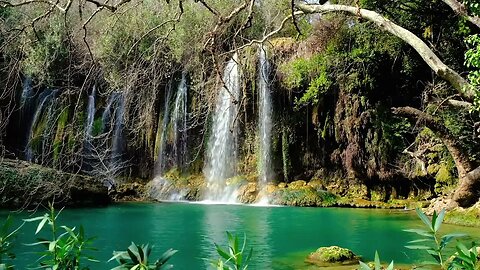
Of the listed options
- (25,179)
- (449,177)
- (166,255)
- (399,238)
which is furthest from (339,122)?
(166,255)

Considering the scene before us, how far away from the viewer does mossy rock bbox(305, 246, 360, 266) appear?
6827 millimetres

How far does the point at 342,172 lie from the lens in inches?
674

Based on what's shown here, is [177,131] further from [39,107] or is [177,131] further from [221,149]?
[39,107]

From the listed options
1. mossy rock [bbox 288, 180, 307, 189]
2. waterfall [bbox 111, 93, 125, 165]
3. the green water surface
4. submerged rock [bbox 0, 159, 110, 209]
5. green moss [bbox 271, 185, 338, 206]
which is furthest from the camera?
waterfall [bbox 111, 93, 125, 165]

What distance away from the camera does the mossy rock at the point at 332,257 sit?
683 centimetres

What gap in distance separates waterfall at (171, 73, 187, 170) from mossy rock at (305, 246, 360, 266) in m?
12.4

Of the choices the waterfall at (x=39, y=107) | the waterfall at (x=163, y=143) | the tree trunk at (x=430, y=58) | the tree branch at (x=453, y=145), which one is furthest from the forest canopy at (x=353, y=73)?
the tree trunk at (x=430, y=58)

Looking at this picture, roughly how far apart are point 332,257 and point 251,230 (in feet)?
11.4

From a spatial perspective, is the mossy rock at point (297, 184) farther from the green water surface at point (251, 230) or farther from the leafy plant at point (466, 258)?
the leafy plant at point (466, 258)

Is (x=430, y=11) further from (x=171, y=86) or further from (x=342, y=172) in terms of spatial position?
(x=171, y=86)

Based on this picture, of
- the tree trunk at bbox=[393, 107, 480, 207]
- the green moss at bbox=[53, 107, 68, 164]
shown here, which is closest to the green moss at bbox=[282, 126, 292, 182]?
the tree trunk at bbox=[393, 107, 480, 207]

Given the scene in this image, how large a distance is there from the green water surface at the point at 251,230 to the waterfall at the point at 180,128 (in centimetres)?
427

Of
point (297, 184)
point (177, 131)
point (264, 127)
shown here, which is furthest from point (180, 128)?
point (297, 184)

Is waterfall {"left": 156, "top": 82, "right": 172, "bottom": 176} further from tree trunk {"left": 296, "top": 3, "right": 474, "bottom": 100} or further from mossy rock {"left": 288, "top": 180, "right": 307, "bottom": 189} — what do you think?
tree trunk {"left": 296, "top": 3, "right": 474, "bottom": 100}
